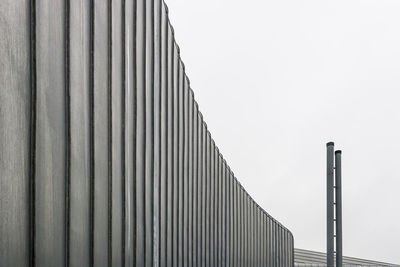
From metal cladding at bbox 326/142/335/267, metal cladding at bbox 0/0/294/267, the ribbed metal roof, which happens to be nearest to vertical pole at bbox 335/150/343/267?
metal cladding at bbox 326/142/335/267

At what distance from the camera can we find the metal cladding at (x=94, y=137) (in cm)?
340

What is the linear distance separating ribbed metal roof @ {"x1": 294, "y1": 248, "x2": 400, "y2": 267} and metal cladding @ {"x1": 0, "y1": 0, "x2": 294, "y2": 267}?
2968cm

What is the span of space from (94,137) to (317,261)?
35199 millimetres

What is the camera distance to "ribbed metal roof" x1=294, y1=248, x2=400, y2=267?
3738 centimetres

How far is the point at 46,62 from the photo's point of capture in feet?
12.2

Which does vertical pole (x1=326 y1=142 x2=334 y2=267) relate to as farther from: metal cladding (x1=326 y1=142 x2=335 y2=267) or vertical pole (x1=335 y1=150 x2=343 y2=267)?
vertical pole (x1=335 y1=150 x2=343 y2=267)

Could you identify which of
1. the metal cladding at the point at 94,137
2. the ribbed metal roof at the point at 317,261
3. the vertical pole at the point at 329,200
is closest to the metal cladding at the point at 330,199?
the vertical pole at the point at 329,200

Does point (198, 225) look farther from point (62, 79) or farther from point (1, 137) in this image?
point (1, 137)

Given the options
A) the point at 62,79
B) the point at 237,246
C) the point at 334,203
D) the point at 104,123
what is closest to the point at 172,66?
the point at 104,123

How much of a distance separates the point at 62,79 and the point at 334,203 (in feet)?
26.7

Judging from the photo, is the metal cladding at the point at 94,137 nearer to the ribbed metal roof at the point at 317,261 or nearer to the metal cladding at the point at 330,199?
the metal cladding at the point at 330,199

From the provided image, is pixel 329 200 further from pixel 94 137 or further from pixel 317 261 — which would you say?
pixel 317 261

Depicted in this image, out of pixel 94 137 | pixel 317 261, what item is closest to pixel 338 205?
pixel 94 137

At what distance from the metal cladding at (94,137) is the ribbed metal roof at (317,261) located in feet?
97.4
